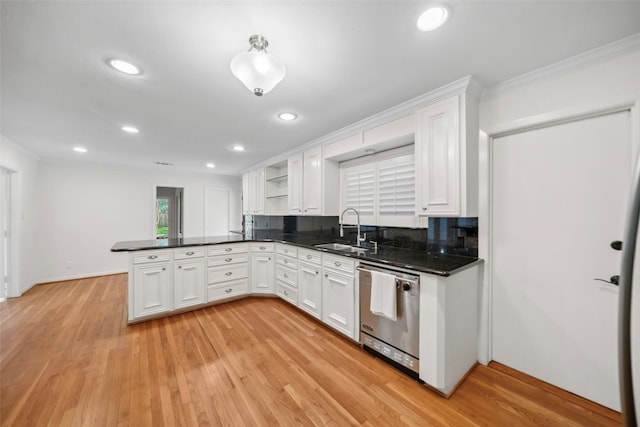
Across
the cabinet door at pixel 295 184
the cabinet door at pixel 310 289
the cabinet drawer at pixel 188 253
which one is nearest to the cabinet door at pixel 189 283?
the cabinet drawer at pixel 188 253

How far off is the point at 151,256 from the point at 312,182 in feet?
7.47

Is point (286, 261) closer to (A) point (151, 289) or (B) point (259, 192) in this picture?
(A) point (151, 289)

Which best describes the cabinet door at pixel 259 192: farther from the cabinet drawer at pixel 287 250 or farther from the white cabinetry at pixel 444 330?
the white cabinetry at pixel 444 330

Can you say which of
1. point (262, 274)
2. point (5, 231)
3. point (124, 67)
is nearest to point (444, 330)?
point (262, 274)

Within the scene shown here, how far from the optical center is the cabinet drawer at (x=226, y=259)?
341 cm

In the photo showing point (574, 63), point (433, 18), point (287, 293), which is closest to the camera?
point (433, 18)

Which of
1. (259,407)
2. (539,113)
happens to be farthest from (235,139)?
(539,113)

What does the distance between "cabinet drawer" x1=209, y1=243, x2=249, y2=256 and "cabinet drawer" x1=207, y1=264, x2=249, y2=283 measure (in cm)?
21

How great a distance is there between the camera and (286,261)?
3.47 meters

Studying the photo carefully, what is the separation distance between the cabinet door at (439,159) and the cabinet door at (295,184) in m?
1.98

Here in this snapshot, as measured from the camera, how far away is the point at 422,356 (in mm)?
1833

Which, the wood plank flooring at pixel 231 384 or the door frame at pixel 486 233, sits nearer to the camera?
the wood plank flooring at pixel 231 384

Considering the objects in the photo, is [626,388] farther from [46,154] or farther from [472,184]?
[46,154]

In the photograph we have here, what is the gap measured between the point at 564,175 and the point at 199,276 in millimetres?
3946
